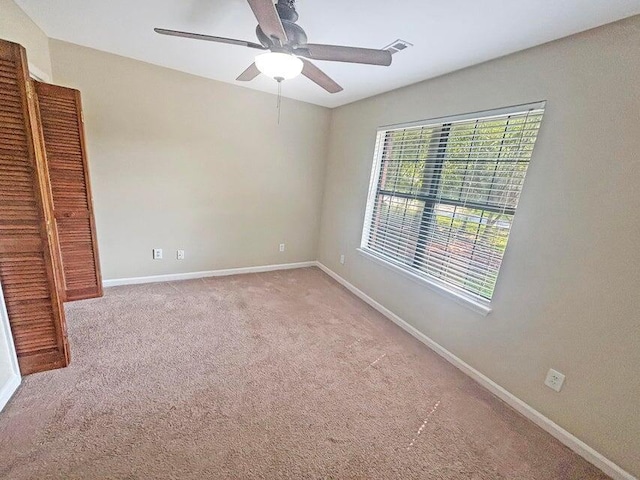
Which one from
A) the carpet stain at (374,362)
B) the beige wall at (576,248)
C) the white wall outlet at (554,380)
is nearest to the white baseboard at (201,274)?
the carpet stain at (374,362)

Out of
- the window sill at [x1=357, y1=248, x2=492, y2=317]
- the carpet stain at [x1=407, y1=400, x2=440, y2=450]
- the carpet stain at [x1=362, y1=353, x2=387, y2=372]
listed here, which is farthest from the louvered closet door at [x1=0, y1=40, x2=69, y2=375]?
the window sill at [x1=357, y1=248, x2=492, y2=317]

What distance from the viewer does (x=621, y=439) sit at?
138 centimetres

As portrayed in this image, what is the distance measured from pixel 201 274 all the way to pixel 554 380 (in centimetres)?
345

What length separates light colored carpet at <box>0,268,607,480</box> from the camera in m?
1.29

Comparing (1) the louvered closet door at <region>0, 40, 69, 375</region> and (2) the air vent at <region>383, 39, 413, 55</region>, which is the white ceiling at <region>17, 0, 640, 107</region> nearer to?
(2) the air vent at <region>383, 39, 413, 55</region>

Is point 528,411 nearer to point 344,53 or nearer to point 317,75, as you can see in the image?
point 344,53

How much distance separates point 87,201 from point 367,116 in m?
2.93

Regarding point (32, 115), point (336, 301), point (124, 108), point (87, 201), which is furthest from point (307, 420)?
point (124, 108)

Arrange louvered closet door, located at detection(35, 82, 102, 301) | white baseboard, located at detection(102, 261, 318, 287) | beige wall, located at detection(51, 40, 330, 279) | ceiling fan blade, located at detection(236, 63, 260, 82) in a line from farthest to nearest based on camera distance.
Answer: white baseboard, located at detection(102, 261, 318, 287) < beige wall, located at detection(51, 40, 330, 279) < louvered closet door, located at detection(35, 82, 102, 301) < ceiling fan blade, located at detection(236, 63, 260, 82)

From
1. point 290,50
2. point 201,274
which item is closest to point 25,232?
point 290,50

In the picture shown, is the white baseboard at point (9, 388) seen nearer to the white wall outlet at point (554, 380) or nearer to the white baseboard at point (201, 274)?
the white baseboard at point (201, 274)

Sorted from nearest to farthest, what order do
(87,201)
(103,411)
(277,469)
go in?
(277,469), (103,411), (87,201)

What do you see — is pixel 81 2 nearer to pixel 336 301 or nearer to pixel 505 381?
pixel 336 301

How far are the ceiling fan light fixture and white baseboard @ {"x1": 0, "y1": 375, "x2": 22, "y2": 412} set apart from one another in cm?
226
